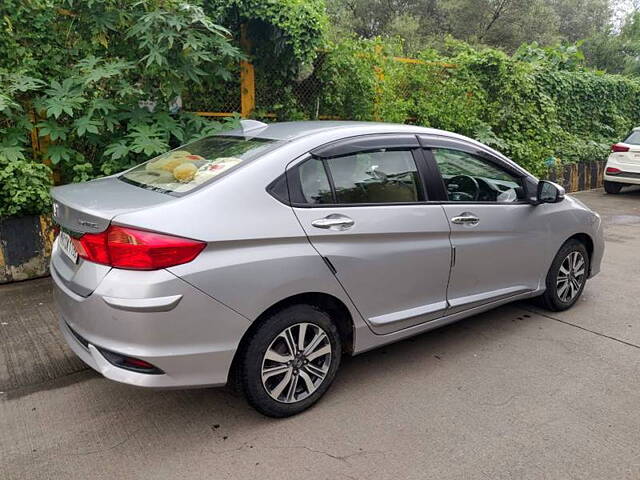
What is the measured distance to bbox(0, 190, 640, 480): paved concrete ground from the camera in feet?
8.23

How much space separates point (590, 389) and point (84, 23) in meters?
5.54

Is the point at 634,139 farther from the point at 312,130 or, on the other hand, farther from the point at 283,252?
the point at 283,252

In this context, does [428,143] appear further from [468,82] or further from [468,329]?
[468,82]

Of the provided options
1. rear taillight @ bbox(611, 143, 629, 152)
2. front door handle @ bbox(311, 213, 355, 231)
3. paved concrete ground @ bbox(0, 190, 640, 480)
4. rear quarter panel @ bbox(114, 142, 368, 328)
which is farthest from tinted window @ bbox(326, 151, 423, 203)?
rear taillight @ bbox(611, 143, 629, 152)

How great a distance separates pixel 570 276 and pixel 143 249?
3649 millimetres

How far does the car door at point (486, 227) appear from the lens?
11.6 ft

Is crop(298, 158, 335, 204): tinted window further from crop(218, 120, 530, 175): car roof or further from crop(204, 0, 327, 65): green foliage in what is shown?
crop(204, 0, 327, 65): green foliage

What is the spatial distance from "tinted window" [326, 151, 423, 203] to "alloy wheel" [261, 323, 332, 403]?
79 centimetres

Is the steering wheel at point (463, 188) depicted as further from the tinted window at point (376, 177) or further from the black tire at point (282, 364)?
the black tire at point (282, 364)

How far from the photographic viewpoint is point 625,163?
10.5m

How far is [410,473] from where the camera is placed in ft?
8.07

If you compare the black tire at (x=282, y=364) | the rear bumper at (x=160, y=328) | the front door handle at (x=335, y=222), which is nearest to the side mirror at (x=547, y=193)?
the front door handle at (x=335, y=222)

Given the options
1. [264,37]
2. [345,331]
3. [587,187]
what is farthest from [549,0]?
[345,331]

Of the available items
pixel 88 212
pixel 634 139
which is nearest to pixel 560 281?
pixel 88 212
